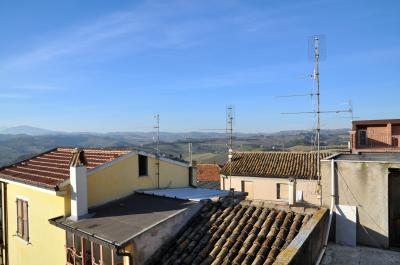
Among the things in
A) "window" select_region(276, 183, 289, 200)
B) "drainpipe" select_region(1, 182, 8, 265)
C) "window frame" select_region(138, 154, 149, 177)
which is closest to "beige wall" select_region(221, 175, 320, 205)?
"window" select_region(276, 183, 289, 200)

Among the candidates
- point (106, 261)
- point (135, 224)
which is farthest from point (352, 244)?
point (106, 261)

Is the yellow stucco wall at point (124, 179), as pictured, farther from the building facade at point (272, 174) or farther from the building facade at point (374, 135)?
the building facade at point (374, 135)

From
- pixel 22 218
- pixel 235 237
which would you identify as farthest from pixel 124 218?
pixel 22 218

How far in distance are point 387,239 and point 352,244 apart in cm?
84

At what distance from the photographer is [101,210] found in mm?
9758

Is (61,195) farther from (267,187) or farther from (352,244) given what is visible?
(267,187)

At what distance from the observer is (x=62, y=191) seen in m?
9.17

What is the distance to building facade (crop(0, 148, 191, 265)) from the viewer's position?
9180 mm

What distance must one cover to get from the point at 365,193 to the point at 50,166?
1067 cm

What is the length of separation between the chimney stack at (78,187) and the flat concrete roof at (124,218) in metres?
0.24

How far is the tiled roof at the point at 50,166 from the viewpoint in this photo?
10312 mm

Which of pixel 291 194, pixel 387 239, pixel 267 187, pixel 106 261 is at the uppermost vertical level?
pixel 291 194

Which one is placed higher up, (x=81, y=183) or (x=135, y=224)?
(x=81, y=183)

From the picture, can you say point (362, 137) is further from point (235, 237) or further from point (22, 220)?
point (22, 220)
